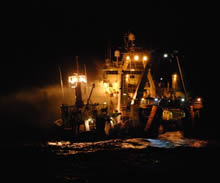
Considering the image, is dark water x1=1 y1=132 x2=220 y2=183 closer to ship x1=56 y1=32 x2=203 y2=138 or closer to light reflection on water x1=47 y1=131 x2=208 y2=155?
light reflection on water x1=47 y1=131 x2=208 y2=155

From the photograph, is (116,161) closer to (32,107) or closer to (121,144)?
(121,144)

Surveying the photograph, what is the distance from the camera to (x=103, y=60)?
27828 mm

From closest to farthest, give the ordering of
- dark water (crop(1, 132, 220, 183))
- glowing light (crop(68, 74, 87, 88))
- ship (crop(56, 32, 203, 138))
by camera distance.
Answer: dark water (crop(1, 132, 220, 183))
ship (crop(56, 32, 203, 138))
glowing light (crop(68, 74, 87, 88))

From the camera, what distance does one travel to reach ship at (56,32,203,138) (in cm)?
1862

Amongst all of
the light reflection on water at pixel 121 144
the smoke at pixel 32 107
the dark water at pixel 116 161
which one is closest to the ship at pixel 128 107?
the light reflection on water at pixel 121 144

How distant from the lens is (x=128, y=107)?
20234mm

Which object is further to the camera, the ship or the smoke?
the smoke

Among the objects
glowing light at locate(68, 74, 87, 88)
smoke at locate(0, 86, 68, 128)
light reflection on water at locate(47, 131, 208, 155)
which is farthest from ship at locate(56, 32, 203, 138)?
smoke at locate(0, 86, 68, 128)

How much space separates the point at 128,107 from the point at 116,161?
7599mm

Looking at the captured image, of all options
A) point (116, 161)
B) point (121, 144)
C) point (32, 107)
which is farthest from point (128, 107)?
point (32, 107)

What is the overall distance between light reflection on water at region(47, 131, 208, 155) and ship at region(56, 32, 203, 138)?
92cm

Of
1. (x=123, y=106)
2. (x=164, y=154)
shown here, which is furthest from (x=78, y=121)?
(x=164, y=154)

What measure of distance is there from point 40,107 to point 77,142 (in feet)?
27.0

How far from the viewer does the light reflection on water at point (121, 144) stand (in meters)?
Answer: 15.9
